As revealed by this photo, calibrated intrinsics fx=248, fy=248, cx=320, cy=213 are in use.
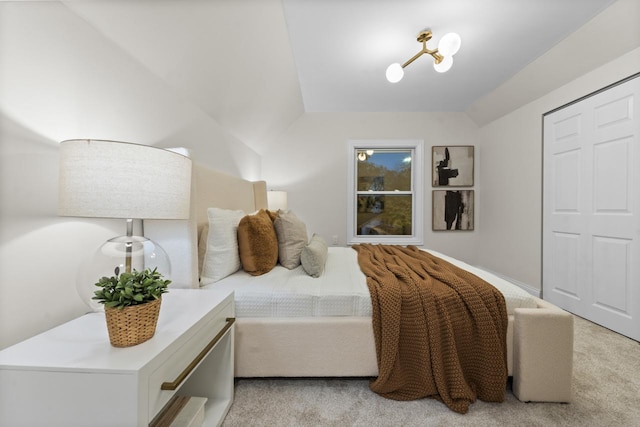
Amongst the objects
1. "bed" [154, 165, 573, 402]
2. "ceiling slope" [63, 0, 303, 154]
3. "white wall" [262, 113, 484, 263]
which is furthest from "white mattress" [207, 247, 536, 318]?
"white wall" [262, 113, 484, 263]

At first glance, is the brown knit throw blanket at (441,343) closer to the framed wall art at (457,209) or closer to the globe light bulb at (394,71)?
the globe light bulb at (394,71)

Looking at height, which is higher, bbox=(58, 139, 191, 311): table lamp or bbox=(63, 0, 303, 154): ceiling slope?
bbox=(63, 0, 303, 154): ceiling slope

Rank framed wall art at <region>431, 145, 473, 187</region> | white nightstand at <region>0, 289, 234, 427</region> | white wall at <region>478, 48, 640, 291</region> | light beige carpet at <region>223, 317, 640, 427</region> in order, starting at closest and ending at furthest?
1. white nightstand at <region>0, 289, 234, 427</region>
2. light beige carpet at <region>223, 317, 640, 427</region>
3. white wall at <region>478, 48, 640, 291</region>
4. framed wall art at <region>431, 145, 473, 187</region>

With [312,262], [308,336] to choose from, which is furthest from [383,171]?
[308,336]

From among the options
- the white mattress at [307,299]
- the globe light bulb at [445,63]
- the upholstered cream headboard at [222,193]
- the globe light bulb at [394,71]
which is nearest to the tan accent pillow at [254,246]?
the white mattress at [307,299]

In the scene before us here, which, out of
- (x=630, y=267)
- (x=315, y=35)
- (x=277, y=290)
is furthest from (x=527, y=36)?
(x=277, y=290)

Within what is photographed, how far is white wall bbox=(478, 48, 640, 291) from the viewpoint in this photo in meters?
2.73

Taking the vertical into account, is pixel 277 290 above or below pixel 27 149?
below

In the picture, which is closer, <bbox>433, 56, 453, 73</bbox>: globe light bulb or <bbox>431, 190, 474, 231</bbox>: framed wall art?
<bbox>433, 56, 453, 73</bbox>: globe light bulb

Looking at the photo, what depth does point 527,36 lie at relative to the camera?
6.81 ft

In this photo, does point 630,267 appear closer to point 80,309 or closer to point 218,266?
point 218,266

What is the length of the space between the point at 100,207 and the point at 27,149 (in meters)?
0.41

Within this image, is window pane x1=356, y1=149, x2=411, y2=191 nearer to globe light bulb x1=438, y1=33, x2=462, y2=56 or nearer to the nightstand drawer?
globe light bulb x1=438, y1=33, x2=462, y2=56

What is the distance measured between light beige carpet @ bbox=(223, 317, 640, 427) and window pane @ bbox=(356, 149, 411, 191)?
110 inches
